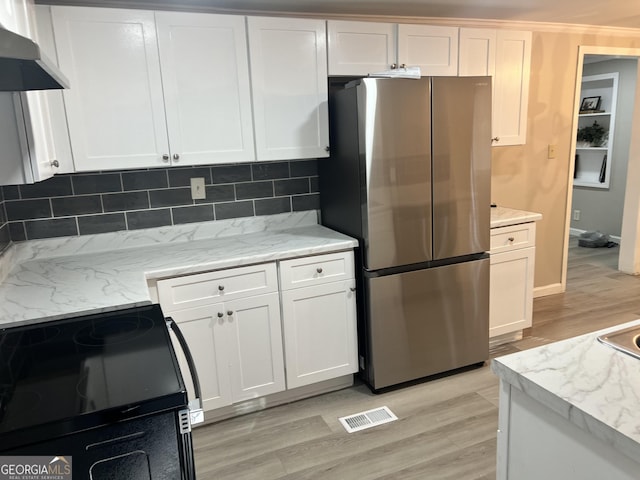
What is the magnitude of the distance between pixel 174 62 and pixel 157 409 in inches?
67.5

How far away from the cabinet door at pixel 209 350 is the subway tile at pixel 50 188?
2.97ft

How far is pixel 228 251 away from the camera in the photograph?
2.43m

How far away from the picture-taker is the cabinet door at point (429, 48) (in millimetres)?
2711

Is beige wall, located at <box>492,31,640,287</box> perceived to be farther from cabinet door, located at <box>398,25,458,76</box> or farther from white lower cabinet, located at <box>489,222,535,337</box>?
cabinet door, located at <box>398,25,458,76</box>

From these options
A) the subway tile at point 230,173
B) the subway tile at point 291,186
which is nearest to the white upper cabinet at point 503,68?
→ the subway tile at point 291,186

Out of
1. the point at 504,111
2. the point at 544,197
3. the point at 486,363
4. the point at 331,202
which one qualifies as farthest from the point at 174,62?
the point at 544,197

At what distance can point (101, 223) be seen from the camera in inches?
99.3

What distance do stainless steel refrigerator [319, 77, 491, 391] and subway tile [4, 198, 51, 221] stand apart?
1.51 metres

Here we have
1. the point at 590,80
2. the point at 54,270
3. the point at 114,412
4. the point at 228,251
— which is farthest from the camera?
the point at 590,80

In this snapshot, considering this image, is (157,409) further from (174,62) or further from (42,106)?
(174,62)

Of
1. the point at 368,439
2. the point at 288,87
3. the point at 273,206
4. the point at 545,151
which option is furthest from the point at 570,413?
the point at 545,151

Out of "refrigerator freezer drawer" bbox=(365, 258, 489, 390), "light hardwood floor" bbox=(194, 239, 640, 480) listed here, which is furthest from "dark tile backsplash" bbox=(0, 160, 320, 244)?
"light hardwood floor" bbox=(194, 239, 640, 480)

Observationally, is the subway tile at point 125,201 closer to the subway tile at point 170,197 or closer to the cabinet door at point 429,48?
the subway tile at point 170,197

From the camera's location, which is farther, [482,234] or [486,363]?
[486,363]
